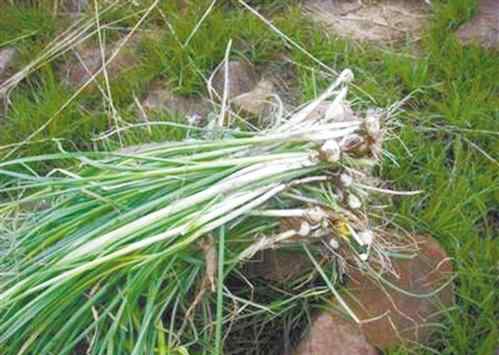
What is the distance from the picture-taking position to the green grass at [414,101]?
190 cm

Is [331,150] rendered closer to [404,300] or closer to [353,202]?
[353,202]

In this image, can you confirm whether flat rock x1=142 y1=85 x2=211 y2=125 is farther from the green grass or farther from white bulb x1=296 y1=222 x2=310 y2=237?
white bulb x1=296 y1=222 x2=310 y2=237

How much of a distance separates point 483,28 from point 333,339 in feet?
3.81

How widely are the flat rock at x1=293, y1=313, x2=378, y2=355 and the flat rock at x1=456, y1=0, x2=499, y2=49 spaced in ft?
3.41

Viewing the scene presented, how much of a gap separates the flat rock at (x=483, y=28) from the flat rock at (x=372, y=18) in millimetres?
152

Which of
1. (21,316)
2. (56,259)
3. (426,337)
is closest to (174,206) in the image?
(56,259)

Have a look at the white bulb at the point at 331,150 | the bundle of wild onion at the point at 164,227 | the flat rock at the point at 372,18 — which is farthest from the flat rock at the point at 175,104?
the white bulb at the point at 331,150

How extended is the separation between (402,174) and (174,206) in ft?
2.53

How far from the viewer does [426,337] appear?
1.78m

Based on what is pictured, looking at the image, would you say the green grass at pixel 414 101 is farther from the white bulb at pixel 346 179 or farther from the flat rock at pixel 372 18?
the white bulb at pixel 346 179

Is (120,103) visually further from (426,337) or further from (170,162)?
(426,337)

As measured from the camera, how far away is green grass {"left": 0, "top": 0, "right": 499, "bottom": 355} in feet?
6.23

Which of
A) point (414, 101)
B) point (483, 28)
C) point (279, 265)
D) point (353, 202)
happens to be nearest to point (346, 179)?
point (353, 202)

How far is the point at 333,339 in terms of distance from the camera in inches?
67.6
